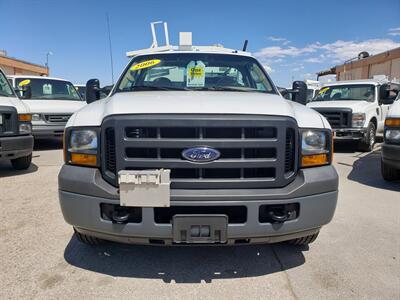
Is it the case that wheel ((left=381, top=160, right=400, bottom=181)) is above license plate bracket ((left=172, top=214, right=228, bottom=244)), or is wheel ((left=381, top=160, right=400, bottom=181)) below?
below

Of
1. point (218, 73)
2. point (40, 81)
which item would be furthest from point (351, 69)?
point (218, 73)

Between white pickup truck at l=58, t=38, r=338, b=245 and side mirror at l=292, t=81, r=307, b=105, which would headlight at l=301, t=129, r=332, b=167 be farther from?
side mirror at l=292, t=81, r=307, b=105

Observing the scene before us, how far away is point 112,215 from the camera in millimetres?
2568

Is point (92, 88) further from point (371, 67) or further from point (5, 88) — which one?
point (371, 67)

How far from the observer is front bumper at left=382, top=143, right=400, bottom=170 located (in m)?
5.43

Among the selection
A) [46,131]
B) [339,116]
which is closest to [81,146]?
[46,131]

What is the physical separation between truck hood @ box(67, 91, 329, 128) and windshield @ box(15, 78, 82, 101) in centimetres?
822

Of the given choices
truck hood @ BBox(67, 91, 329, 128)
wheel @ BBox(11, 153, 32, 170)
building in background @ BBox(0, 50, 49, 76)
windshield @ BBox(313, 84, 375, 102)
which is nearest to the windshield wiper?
truck hood @ BBox(67, 91, 329, 128)

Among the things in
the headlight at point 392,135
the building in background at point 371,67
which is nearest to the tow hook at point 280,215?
the headlight at point 392,135

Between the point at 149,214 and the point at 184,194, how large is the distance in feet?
0.92

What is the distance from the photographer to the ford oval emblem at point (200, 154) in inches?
98.9

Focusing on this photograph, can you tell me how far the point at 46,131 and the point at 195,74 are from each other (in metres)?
6.73

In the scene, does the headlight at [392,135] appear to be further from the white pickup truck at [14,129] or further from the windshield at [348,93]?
the white pickup truck at [14,129]

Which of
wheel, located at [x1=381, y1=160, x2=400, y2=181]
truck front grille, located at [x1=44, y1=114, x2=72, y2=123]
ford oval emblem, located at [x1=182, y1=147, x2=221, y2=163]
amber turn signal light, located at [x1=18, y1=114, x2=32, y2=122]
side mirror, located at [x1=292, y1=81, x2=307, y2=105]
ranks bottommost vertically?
wheel, located at [x1=381, y1=160, x2=400, y2=181]
